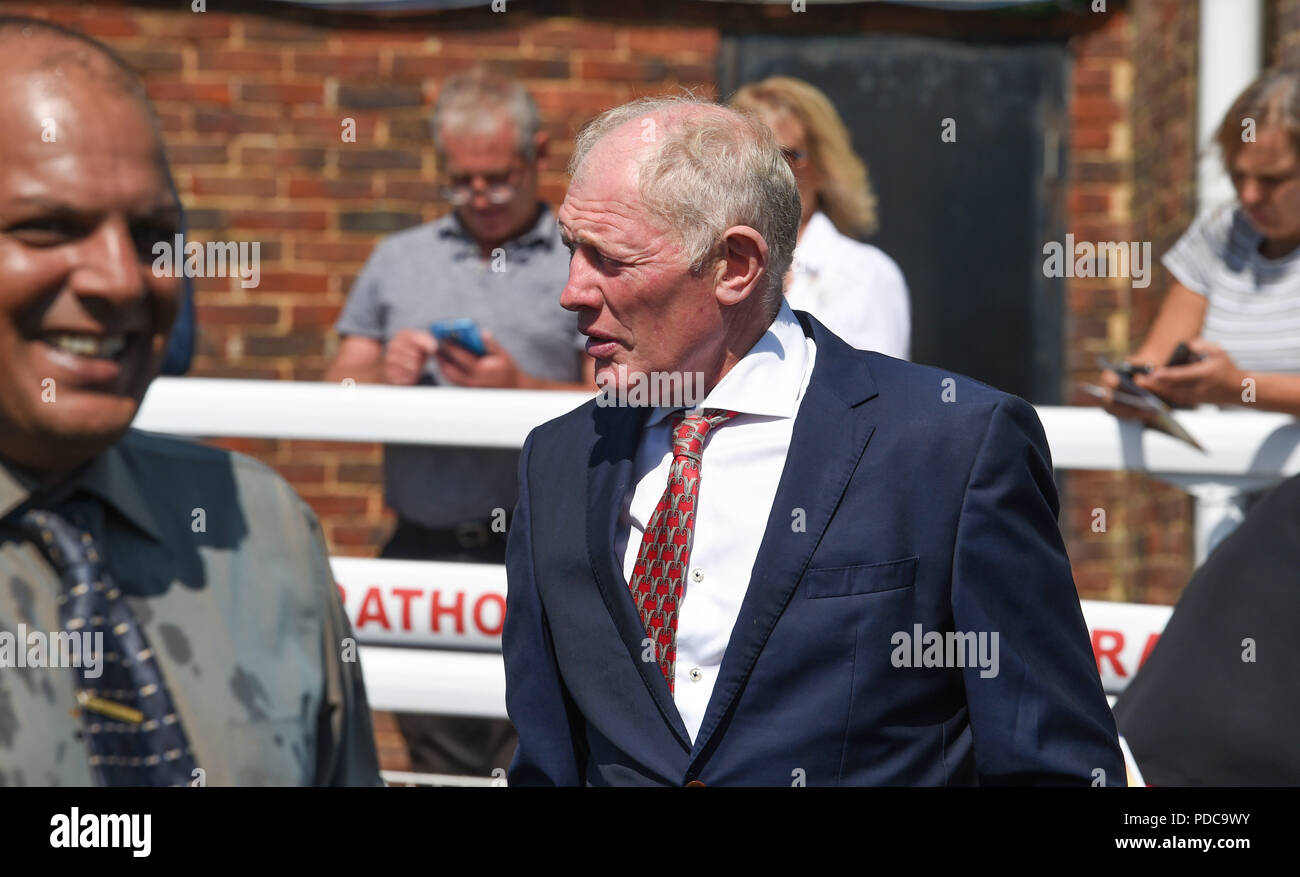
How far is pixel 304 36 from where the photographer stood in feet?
20.1

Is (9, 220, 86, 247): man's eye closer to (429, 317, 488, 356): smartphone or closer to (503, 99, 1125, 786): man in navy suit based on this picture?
(503, 99, 1125, 786): man in navy suit

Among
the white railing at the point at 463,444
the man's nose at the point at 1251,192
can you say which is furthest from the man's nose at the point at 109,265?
the man's nose at the point at 1251,192

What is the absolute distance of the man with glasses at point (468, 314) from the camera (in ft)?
13.4

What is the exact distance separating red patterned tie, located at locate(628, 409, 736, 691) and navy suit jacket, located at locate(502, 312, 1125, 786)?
34 mm

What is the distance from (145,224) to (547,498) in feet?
2.29

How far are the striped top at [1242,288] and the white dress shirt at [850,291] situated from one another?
0.78 m

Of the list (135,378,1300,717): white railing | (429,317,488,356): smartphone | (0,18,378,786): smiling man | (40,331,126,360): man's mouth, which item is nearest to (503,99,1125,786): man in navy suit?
(0,18,378,786): smiling man

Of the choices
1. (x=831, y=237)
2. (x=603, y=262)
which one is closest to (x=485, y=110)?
(x=831, y=237)

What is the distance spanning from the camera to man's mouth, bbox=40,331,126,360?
1.83 meters

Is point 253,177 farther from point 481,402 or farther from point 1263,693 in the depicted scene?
point 1263,693

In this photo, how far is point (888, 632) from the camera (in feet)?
6.56

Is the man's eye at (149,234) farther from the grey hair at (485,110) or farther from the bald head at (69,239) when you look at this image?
the grey hair at (485,110)

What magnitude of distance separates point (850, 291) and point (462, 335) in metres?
1.01

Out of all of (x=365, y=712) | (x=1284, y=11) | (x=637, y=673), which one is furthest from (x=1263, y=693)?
(x=1284, y=11)
